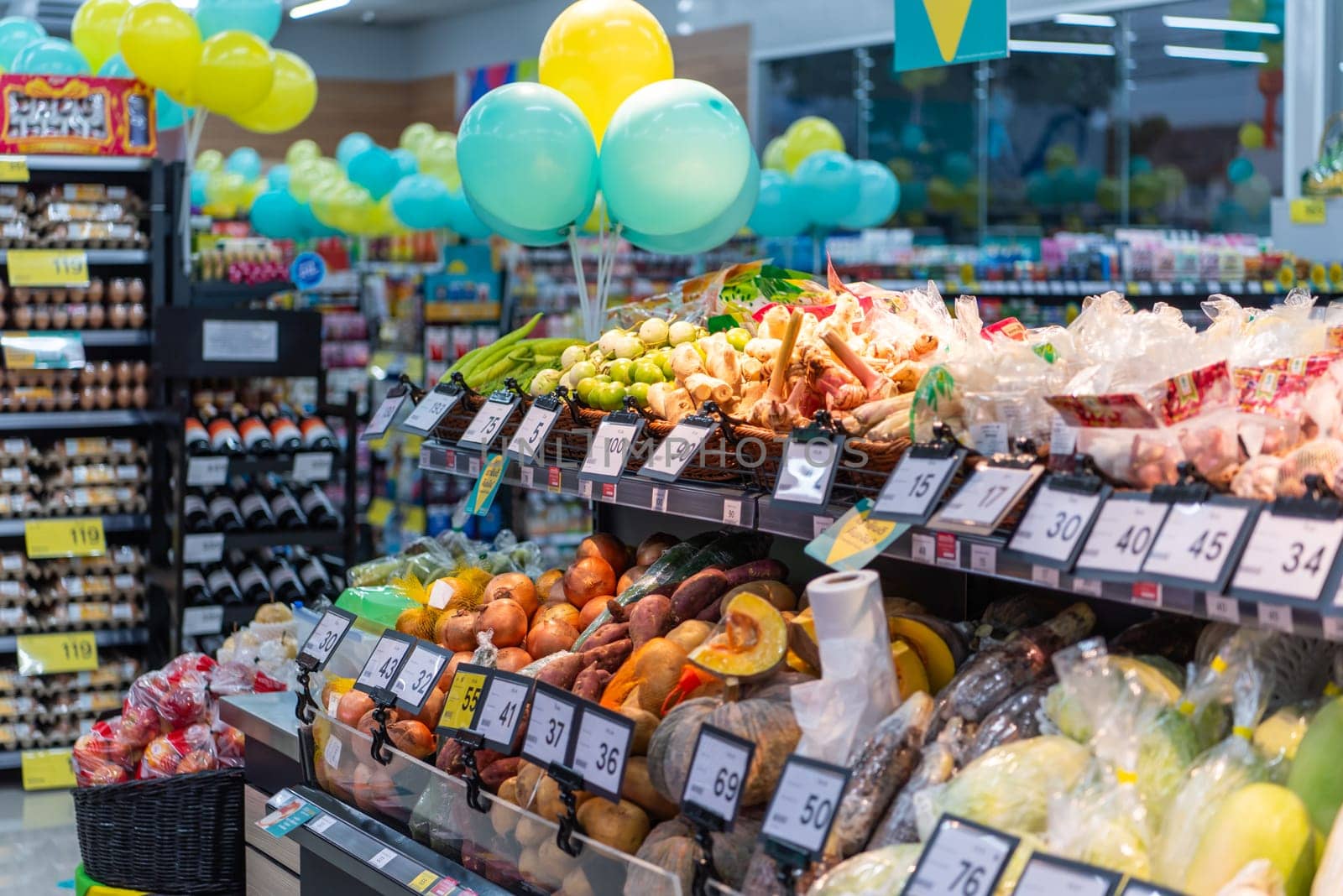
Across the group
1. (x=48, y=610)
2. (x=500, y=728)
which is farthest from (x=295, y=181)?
(x=500, y=728)

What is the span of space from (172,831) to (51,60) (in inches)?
183

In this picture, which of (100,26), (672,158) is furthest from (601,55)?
(100,26)

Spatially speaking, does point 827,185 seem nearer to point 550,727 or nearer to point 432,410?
point 432,410

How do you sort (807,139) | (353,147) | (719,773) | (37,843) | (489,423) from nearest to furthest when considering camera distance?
1. (719,773)
2. (489,423)
3. (37,843)
4. (807,139)
5. (353,147)

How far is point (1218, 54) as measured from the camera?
10445mm

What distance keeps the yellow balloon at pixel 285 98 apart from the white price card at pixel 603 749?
5257 mm

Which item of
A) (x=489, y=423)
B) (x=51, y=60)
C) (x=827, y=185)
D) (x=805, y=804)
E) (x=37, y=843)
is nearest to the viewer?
(x=805, y=804)

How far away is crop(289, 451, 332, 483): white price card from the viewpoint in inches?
196

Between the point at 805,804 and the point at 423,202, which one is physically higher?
the point at 423,202

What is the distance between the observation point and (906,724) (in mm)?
1854

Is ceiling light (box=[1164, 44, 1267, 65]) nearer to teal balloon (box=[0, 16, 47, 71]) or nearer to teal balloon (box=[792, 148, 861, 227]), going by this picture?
teal balloon (box=[792, 148, 861, 227])

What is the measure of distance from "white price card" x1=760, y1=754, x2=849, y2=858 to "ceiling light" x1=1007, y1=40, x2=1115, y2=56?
1042 centimetres

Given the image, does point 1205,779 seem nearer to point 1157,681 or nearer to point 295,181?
point 1157,681

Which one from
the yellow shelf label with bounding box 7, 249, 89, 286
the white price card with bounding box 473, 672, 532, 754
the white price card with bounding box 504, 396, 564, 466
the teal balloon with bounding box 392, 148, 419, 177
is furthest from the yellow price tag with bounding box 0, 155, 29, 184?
the teal balloon with bounding box 392, 148, 419, 177
